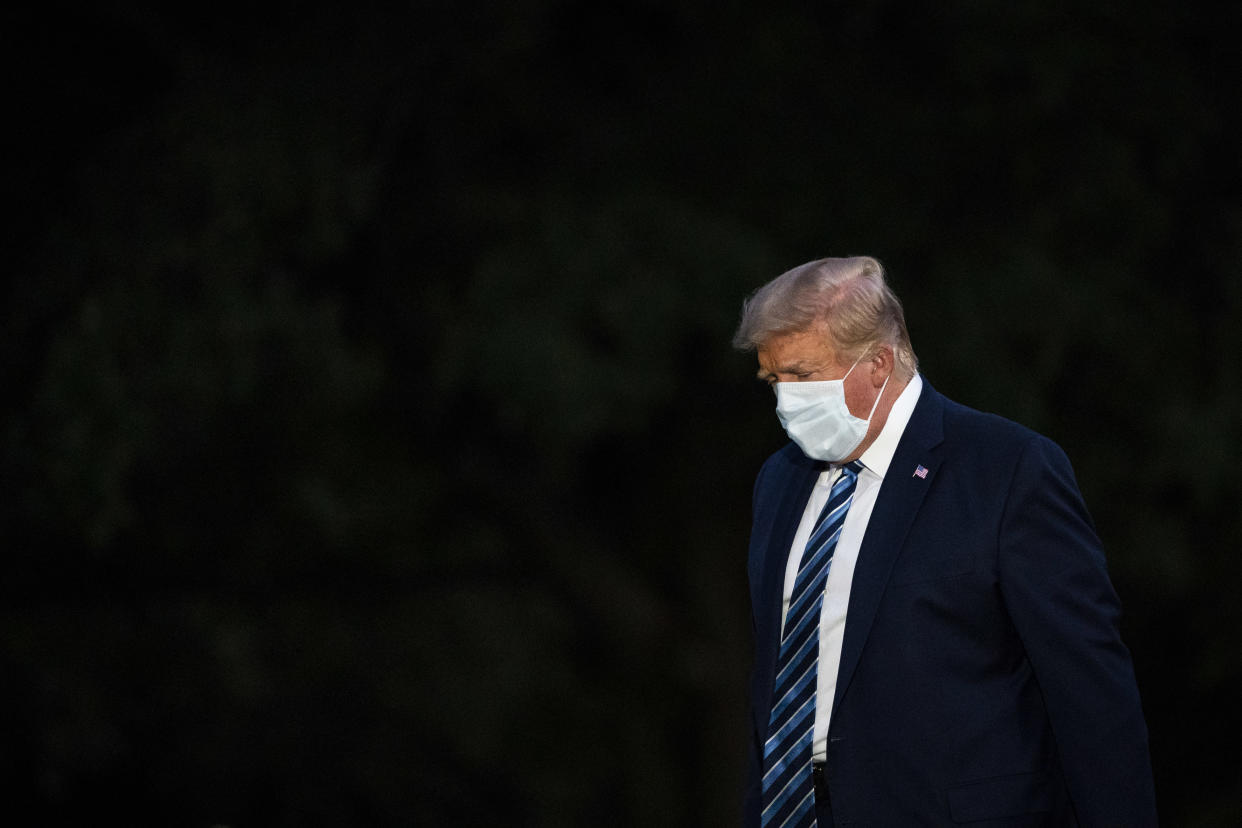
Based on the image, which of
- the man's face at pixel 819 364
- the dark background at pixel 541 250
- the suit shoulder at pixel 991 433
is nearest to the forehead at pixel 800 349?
the man's face at pixel 819 364

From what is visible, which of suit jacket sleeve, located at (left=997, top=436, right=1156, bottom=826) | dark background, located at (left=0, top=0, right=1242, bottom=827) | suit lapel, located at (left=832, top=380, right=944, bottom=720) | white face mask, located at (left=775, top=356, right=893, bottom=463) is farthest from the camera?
dark background, located at (left=0, top=0, right=1242, bottom=827)

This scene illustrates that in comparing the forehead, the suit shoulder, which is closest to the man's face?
the forehead

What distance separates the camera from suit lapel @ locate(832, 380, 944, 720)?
2.65 metres

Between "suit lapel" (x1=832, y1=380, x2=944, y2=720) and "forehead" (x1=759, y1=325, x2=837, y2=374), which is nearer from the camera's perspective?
"suit lapel" (x1=832, y1=380, x2=944, y2=720)

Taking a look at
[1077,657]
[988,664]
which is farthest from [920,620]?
[1077,657]

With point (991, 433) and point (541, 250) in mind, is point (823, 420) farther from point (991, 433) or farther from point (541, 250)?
point (541, 250)

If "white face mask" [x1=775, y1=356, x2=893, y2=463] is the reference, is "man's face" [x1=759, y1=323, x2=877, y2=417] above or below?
above

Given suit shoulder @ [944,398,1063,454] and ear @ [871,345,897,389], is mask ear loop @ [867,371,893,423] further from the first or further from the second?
suit shoulder @ [944,398,1063,454]

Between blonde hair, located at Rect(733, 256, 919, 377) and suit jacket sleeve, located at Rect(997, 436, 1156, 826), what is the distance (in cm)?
41

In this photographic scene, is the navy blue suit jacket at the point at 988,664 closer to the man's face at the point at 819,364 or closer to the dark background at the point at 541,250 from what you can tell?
the man's face at the point at 819,364

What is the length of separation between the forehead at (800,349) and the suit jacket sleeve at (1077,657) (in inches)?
17.1

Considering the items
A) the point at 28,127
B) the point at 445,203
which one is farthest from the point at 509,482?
the point at 28,127

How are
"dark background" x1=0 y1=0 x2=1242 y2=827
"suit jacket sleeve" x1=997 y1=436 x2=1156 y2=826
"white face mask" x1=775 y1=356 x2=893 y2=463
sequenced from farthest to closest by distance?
"dark background" x1=0 y1=0 x2=1242 y2=827, "white face mask" x1=775 y1=356 x2=893 y2=463, "suit jacket sleeve" x1=997 y1=436 x2=1156 y2=826

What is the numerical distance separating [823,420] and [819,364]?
11cm
